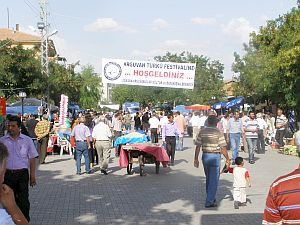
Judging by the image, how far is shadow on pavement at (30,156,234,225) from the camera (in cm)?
826

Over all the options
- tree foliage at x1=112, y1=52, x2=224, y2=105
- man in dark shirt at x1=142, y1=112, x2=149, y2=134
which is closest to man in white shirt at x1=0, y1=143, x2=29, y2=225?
man in dark shirt at x1=142, y1=112, x2=149, y2=134

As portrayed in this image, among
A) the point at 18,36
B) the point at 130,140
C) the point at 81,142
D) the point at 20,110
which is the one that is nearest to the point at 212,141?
the point at 81,142

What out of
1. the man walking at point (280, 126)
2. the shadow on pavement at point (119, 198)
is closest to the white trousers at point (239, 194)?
the shadow on pavement at point (119, 198)

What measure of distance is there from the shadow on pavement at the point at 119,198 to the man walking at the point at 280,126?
7.64 meters

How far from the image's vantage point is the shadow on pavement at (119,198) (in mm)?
8258

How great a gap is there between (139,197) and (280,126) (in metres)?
11.6

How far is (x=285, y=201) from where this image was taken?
3.10 m

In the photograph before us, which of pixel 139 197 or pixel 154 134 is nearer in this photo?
pixel 139 197

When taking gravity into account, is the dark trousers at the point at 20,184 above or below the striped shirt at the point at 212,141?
below

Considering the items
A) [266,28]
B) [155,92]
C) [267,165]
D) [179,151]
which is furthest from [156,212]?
[155,92]

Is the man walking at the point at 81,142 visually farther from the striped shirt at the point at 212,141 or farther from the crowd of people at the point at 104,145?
the striped shirt at the point at 212,141

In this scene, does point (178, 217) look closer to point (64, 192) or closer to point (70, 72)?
point (64, 192)

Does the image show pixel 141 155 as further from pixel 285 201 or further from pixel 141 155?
pixel 285 201

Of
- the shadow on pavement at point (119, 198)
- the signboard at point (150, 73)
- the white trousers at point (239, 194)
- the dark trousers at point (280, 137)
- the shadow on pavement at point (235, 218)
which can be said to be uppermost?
the signboard at point (150, 73)
